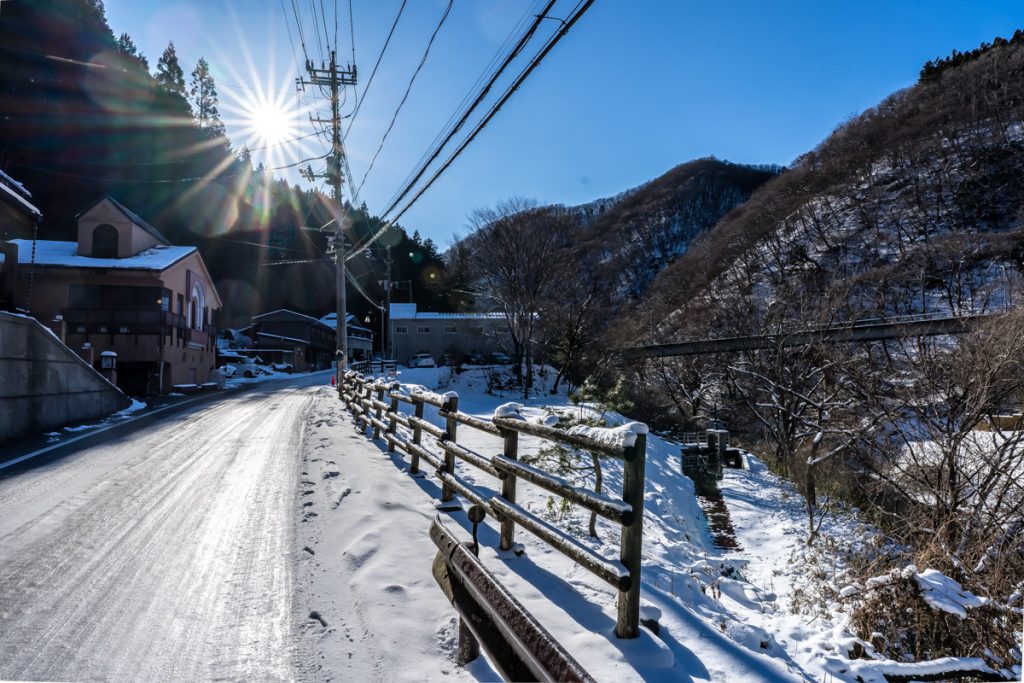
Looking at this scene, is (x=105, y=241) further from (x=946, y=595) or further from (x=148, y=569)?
(x=946, y=595)

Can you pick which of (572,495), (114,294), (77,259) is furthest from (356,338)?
(572,495)

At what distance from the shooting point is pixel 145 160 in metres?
48.1

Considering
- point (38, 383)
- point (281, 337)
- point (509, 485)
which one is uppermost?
point (281, 337)

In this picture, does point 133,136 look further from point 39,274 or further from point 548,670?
point 548,670

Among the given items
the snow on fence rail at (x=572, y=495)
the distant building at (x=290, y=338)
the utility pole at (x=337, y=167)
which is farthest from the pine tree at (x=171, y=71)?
the snow on fence rail at (x=572, y=495)

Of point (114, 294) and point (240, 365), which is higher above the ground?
point (114, 294)

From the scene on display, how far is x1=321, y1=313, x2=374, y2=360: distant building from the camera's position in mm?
67562

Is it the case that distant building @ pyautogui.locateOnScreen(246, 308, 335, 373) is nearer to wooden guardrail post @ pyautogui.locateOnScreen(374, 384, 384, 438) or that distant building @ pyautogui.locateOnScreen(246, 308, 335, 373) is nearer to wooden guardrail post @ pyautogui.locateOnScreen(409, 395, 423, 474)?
wooden guardrail post @ pyautogui.locateOnScreen(374, 384, 384, 438)

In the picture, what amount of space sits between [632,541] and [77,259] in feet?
96.9

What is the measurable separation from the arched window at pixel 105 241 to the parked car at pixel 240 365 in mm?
14027

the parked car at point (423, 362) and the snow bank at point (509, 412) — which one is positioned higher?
the snow bank at point (509, 412)

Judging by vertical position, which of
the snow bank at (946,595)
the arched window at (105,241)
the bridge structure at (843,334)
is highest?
the arched window at (105,241)

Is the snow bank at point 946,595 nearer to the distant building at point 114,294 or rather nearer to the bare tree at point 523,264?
the bare tree at point 523,264

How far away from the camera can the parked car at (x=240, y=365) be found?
3916 cm
